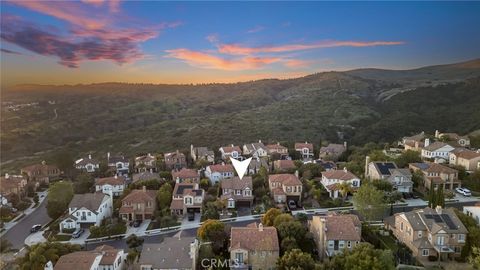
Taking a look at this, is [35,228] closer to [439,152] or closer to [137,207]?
[137,207]

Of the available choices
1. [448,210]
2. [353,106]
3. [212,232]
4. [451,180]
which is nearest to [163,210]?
[212,232]

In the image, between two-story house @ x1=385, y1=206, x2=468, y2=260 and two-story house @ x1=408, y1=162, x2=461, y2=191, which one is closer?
two-story house @ x1=385, y1=206, x2=468, y2=260

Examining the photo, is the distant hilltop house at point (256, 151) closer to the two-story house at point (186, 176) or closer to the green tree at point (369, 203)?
the two-story house at point (186, 176)

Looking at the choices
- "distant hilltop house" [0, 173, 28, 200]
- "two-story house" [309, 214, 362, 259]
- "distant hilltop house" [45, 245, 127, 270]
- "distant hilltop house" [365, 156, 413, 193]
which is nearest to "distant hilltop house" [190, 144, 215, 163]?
"distant hilltop house" [365, 156, 413, 193]

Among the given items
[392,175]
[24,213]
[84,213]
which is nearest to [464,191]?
[392,175]

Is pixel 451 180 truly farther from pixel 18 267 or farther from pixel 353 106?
pixel 353 106

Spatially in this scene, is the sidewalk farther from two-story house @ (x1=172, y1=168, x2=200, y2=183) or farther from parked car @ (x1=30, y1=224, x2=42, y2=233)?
two-story house @ (x1=172, y1=168, x2=200, y2=183)
